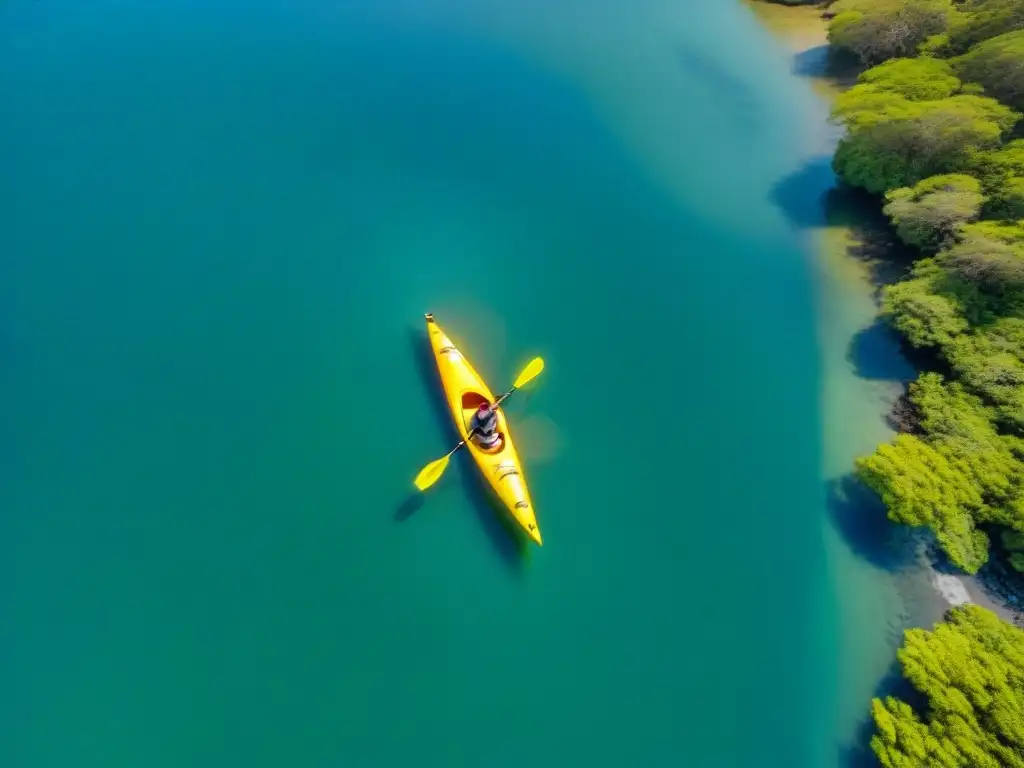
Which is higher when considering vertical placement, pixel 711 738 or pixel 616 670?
pixel 616 670

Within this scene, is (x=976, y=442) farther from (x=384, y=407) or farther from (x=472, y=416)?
(x=384, y=407)

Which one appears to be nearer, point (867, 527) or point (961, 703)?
point (961, 703)

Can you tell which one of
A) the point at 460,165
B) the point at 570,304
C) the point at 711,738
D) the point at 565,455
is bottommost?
the point at 711,738

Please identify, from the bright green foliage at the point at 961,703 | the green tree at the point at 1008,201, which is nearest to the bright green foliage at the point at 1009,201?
the green tree at the point at 1008,201

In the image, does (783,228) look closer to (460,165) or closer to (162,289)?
(460,165)

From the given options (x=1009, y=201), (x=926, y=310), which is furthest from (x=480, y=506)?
(x=1009, y=201)

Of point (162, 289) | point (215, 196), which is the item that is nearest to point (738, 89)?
point (215, 196)

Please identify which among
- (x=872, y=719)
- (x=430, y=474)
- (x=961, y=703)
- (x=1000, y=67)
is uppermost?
(x=1000, y=67)

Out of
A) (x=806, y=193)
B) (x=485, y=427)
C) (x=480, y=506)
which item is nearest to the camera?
(x=485, y=427)
